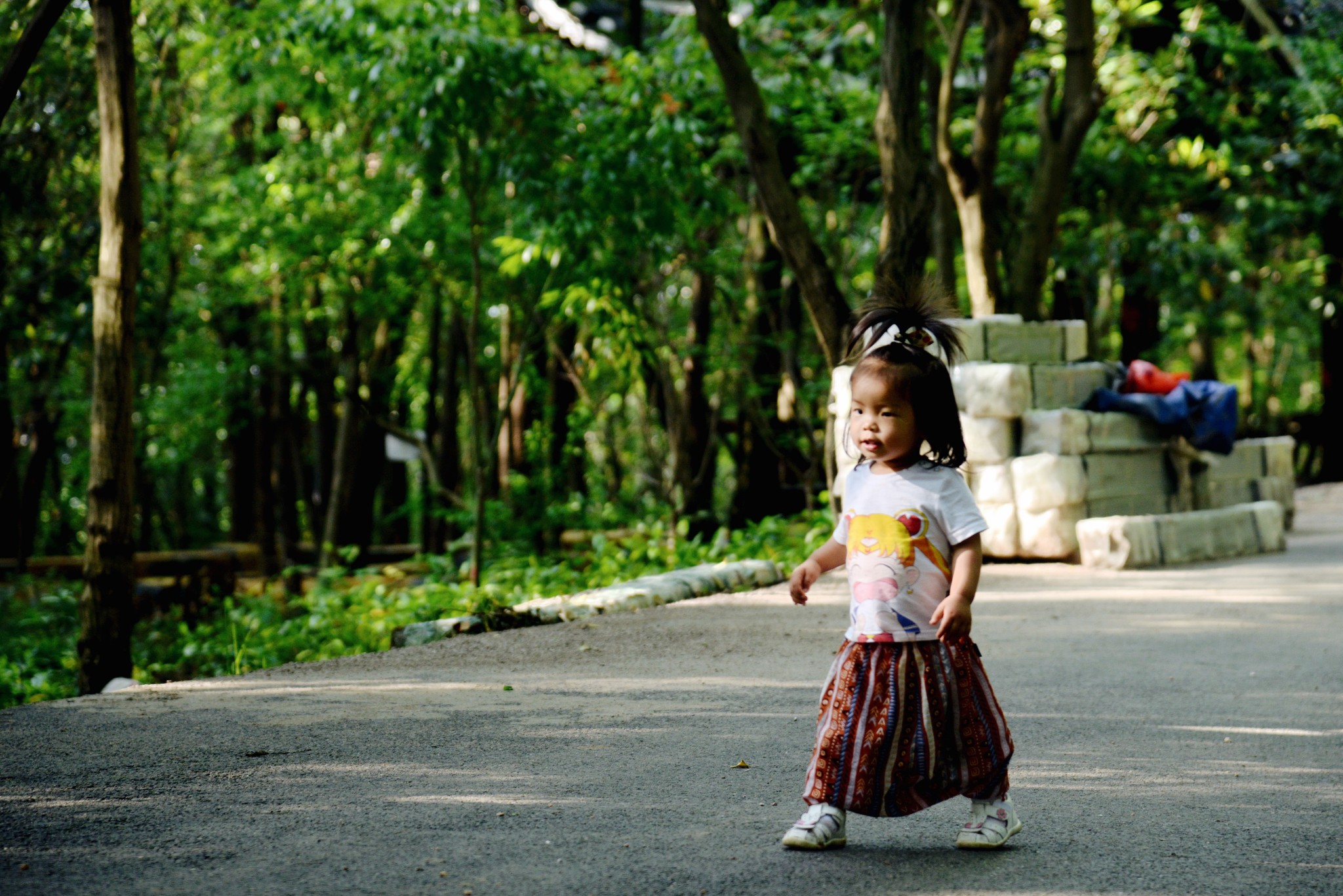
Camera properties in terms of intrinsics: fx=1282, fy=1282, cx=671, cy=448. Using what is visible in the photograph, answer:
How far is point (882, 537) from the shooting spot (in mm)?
3301

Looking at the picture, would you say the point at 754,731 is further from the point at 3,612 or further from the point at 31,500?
the point at 31,500

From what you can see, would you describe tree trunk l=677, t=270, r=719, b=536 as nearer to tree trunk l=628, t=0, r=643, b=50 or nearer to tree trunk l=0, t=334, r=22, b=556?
tree trunk l=628, t=0, r=643, b=50

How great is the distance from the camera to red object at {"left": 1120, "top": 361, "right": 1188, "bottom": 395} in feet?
35.0

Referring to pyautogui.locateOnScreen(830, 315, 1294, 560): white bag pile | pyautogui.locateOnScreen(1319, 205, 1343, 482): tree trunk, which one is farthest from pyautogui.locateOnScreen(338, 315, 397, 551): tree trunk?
pyautogui.locateOnScreen(1319, 205, 1343, 482): tree trunk

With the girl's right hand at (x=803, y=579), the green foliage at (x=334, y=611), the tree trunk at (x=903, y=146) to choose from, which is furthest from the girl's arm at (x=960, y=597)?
the tree trunk at (x=903, y=146)

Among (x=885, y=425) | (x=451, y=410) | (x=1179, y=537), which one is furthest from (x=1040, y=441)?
(x=451, y=410)

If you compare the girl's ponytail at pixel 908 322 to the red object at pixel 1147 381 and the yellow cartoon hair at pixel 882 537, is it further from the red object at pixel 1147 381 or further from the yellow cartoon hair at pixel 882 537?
the red object at pixel 1147 381

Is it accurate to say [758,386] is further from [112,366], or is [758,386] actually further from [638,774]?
[638,774]

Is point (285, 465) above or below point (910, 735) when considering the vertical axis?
above

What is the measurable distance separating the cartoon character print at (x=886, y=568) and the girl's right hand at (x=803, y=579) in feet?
0.52

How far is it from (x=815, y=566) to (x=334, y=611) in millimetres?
7741

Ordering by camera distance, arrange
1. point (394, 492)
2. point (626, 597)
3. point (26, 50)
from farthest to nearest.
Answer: point (394, 492), point (626, 597), point (26, 50)

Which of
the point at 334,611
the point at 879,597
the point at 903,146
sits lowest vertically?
the point at 334,611

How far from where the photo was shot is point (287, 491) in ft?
70.9
